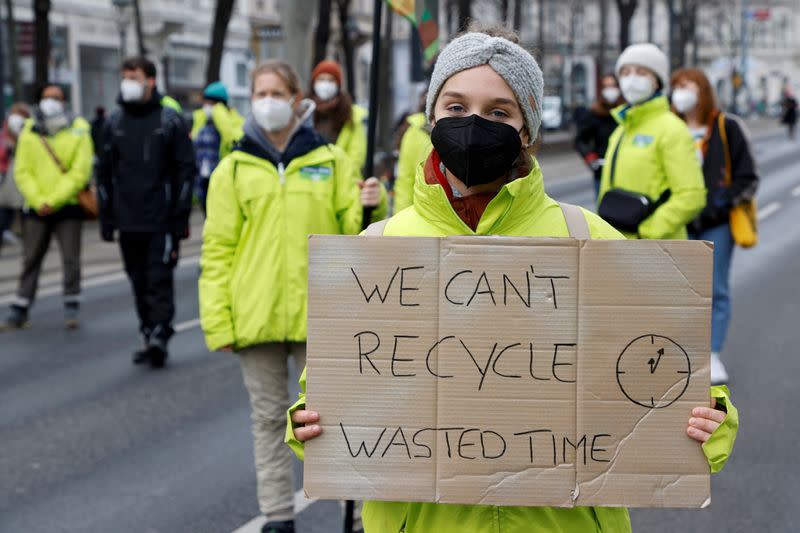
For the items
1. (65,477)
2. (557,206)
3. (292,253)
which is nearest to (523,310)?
(557,206)

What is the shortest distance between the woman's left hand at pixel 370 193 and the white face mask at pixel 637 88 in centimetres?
216

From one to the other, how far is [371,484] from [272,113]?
9.33 ft

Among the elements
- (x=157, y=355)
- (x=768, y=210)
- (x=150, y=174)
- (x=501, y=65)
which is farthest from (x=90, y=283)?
(x=501, y=65)

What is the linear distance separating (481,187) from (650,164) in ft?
14.0

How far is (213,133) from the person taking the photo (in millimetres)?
14562

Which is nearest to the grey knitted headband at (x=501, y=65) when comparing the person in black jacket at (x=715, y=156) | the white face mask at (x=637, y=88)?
the white face mask at (x=637, y=88)

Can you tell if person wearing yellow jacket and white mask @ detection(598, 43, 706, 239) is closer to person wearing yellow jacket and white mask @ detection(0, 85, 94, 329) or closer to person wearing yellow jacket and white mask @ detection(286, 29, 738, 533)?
person wearing yellow jacket and white mask @ detection(286, 29, 738, 533)

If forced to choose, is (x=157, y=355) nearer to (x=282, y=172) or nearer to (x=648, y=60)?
(x=648, y=60)

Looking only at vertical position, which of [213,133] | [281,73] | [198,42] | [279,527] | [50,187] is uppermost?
[198,42]

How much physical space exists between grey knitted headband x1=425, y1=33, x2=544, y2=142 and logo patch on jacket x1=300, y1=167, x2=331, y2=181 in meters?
2.37

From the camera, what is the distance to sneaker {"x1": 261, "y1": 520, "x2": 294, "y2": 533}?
510cm

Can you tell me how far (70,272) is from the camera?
1085 cm

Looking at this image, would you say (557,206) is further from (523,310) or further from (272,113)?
(272,113)

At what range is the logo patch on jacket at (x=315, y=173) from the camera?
17.1 ft
